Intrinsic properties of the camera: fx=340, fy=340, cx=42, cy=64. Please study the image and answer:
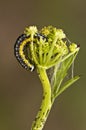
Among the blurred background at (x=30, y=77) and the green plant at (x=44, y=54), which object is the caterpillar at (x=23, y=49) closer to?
the green plant at (x=44, y=54)

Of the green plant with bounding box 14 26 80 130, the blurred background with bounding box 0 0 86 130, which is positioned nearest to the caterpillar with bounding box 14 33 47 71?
the green plant with bounding box 14 26 80 130

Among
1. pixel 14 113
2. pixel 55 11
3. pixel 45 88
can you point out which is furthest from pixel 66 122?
pixel 45 88

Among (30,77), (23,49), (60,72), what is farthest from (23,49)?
(30,77)

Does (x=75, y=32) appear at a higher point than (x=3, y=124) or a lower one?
higher

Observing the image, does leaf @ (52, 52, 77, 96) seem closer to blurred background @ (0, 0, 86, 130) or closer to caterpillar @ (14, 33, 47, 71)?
caterpillar @ (14, 33, 47, 71)

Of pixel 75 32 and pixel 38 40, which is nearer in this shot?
pixel 38 40

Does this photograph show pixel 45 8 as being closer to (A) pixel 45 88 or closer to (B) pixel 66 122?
(B) pixel 66 122

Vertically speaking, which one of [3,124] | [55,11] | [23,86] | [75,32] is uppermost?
[55,11]

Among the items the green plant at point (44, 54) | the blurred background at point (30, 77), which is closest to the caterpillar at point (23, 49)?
the green plant at point (44, 54)
